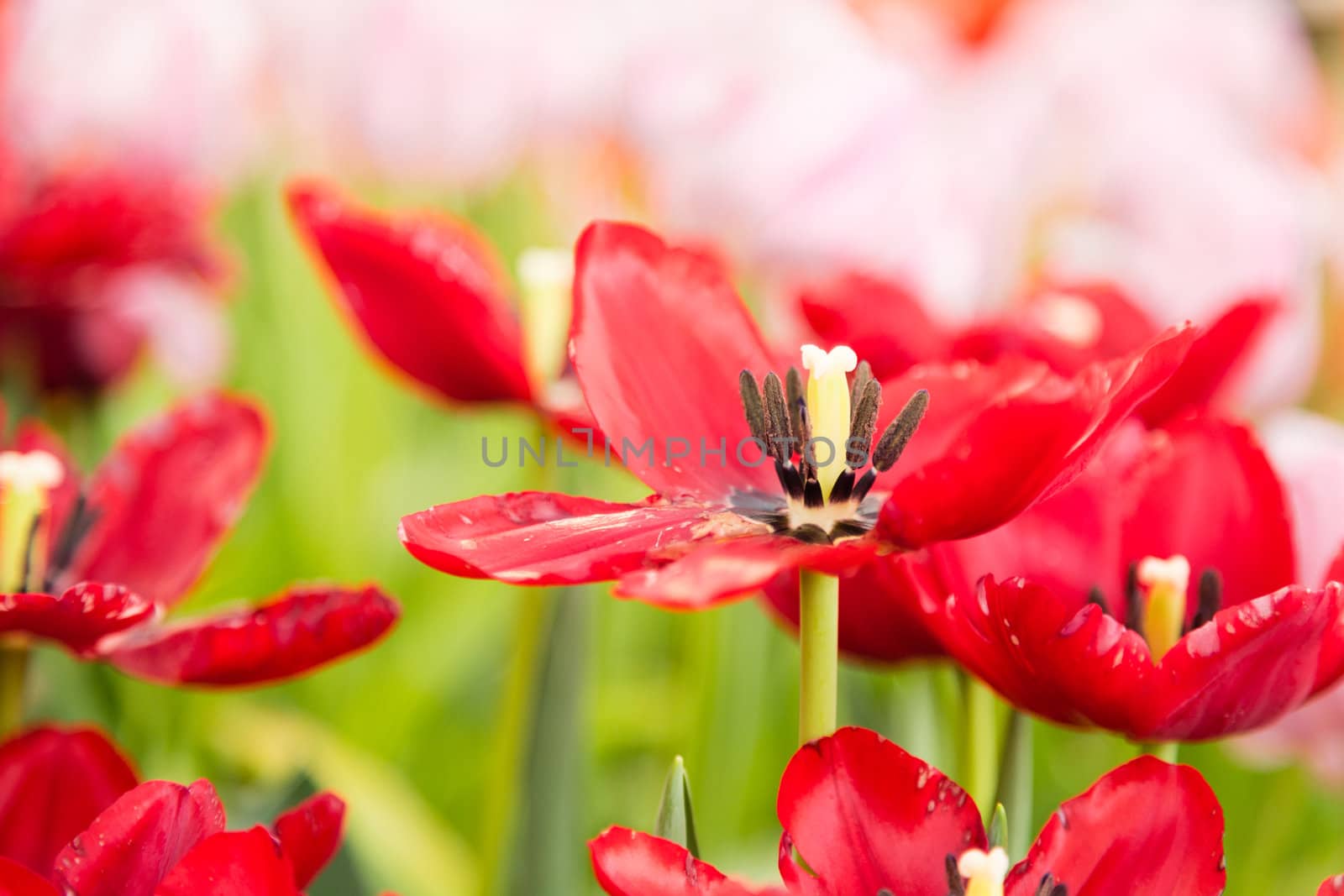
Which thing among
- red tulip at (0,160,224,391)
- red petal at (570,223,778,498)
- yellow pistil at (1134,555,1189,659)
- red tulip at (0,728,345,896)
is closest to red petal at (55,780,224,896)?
red tulip at (0,728,345,896)

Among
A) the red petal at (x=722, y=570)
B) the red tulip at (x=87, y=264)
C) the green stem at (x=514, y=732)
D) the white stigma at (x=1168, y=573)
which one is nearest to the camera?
the red petal at (x=722, y=570)

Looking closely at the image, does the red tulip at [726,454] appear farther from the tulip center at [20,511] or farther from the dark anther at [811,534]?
the tulip center at [20,511]

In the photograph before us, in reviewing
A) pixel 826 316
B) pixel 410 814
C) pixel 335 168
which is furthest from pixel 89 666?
pixel 335 168

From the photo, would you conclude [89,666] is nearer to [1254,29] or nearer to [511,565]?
[511,565]

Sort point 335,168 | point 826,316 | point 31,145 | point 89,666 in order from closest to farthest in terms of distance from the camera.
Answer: point 826,316
point 89,666
point 31,145
point 335,168

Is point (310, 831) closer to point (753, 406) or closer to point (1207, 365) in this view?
point (753, 406)

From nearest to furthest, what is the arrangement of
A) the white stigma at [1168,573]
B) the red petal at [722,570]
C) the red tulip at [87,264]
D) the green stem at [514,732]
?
the red petal at [722,570], the white stigma at [1168,573], the green stem at [514,732], the red tulip at [87,264]

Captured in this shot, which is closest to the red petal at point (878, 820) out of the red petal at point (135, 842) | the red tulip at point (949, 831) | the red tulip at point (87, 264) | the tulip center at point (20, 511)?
the red tulip at point (949, 831)
